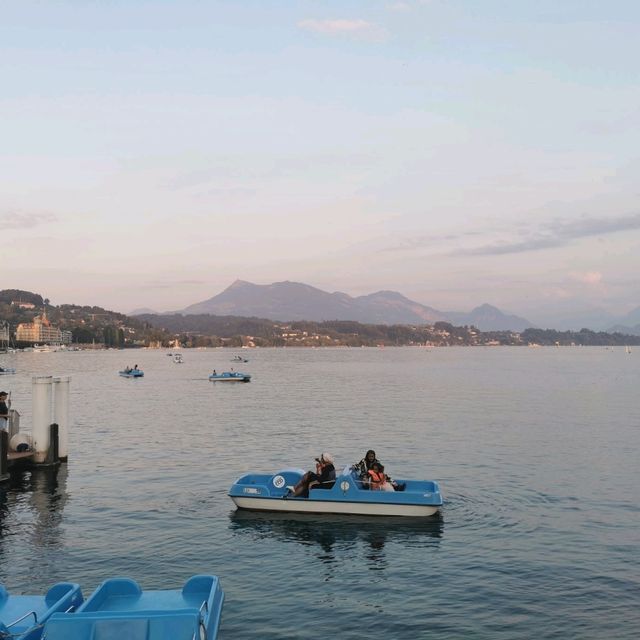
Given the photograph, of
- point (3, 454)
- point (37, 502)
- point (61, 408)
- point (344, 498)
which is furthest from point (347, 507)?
point (61, 408)

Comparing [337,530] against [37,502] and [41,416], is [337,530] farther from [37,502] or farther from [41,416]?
[41,416]

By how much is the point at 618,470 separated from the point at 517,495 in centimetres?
1004

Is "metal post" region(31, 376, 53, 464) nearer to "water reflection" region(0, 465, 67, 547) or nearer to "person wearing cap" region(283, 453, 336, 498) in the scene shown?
"water reflection" region(0, 465, 67, 547)

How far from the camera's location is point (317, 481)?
2566 centimetres

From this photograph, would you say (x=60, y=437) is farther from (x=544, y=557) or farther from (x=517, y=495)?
(x=544, y=557)

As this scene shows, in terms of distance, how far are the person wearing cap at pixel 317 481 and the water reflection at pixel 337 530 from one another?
2.55 feet

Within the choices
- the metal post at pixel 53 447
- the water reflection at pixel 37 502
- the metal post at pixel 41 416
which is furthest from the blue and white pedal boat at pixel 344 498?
the metal post at pixel 53 447

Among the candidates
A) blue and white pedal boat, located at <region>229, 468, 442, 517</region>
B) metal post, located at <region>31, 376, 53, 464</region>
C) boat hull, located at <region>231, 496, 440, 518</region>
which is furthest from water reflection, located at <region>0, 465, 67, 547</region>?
boat hull, located at <region>231, 496, 440, 518</region>

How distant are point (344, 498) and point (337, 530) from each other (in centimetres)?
132

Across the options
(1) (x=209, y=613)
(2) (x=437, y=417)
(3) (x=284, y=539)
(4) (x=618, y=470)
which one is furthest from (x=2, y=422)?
(2) (x=437, y=417)

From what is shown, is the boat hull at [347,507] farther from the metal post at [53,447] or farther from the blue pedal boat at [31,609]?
the metal post at [53,447]

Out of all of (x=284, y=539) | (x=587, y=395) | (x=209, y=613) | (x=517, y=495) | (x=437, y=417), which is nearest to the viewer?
(x=209, y=613)

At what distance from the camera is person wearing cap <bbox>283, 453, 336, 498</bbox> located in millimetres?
25562

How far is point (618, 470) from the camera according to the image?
3766 cm
